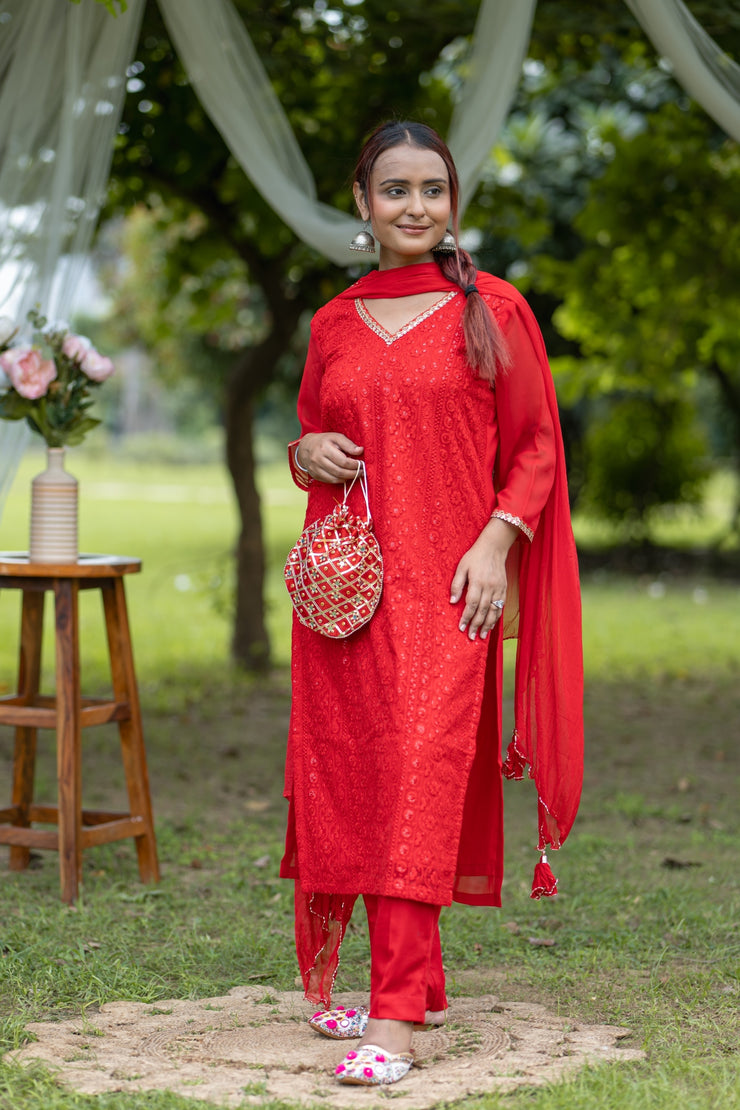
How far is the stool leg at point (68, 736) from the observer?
161 inches

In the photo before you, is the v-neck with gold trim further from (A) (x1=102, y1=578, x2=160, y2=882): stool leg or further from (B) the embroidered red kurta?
(A) (x1=102, y1=578, x2=160, y2=882): stool leg

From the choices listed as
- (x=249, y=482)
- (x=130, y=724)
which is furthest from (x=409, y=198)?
(x=249, y=482)

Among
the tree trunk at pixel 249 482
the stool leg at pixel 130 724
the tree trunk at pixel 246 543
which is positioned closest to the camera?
the stool leg at pixel 130 724

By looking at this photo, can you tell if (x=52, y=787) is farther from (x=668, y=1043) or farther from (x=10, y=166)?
(x=668, y=1043)

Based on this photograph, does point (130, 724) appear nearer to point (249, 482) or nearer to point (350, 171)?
point (350, 171)

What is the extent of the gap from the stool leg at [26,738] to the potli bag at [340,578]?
6.12 ft

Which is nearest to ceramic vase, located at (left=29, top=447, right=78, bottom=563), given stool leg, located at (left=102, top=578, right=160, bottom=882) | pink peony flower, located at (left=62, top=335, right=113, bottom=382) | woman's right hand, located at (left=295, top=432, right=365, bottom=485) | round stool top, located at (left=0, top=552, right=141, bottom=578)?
round stool top, located at (left=0, top=552, right=141, bottom=578)

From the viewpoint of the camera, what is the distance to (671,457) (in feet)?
47.1

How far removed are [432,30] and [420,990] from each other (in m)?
4.39

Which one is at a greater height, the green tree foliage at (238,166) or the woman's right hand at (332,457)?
the green tree foliage at (238,166)

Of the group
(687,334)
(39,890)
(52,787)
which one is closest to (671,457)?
(687,334)

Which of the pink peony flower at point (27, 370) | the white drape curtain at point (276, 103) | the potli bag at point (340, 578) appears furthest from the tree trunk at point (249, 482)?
the potli bag at point (340, 578)

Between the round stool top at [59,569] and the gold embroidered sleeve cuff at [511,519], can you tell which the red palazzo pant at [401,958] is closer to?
the gold embroidered sleeve cuff at [511,519]

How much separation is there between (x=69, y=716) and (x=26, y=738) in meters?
0.46
